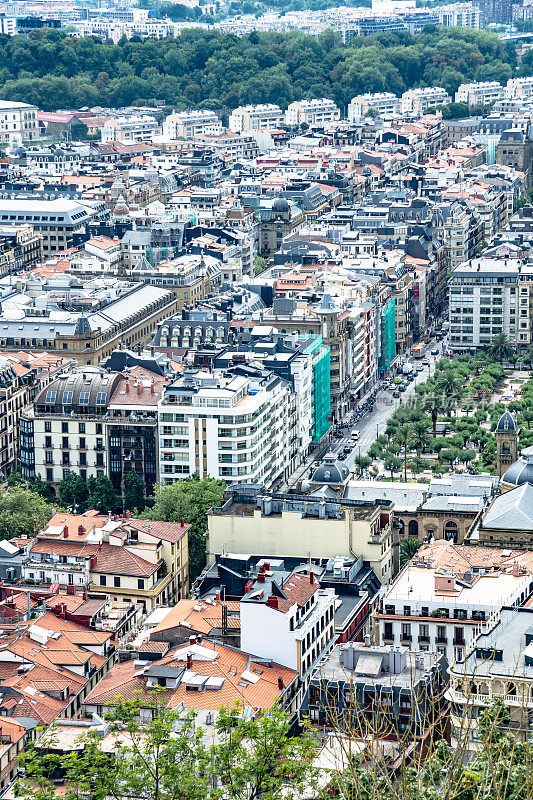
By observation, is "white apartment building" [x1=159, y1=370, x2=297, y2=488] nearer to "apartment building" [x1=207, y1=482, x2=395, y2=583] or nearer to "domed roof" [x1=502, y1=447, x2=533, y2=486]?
"apartment building" [x1=207, y1=482, x2=395, y2=583]

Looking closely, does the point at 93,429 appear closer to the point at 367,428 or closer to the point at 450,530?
the point at 450,530

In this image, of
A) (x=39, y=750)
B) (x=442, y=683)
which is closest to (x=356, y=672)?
(x=442, y=683)

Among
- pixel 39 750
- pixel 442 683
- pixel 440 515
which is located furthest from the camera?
pixel 440 515

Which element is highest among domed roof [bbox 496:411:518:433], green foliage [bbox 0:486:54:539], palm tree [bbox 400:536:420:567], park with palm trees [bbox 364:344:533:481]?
domed roof [bbox 496:411:518:433]

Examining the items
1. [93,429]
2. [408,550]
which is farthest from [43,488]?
[408,550]

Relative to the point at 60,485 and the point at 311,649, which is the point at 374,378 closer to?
the point at 60,485

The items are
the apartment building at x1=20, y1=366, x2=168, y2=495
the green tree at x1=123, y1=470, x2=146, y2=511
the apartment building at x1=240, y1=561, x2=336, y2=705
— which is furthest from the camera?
the apartment building at x1=20, y1=366, x2=168, y2=495

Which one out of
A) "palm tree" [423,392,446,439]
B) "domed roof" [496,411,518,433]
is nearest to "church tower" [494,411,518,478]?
"domed roof" [496,411,518,433]

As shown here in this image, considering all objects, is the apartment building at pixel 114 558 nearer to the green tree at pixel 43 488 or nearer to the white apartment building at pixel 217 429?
the white apartment building at pixel 217 429
